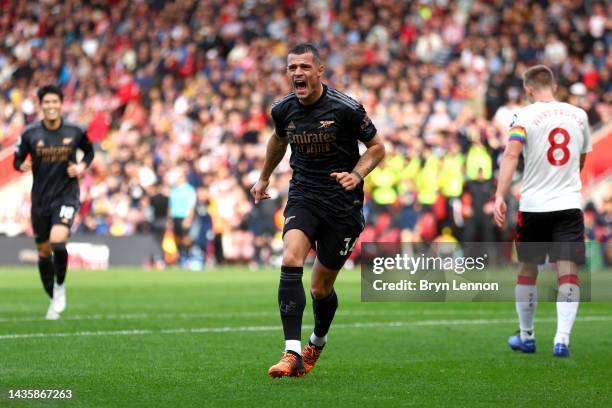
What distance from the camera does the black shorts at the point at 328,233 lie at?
8.38 metres

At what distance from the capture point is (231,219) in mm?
28562

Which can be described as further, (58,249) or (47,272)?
(47,272)

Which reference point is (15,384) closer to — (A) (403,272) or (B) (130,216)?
(A) (403,272)

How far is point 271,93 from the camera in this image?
101 ft

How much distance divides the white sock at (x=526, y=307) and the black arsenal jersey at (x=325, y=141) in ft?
7.72

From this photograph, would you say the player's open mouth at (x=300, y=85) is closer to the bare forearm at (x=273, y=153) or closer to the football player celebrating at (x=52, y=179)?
the bare forearm at (x=273, y=153)

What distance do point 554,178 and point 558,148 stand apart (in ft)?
0.82

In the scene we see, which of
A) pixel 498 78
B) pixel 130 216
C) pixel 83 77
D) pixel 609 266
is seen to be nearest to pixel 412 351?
pixel 609 266

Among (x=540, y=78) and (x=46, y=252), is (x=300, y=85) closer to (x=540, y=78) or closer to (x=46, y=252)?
(x=540, y=78)

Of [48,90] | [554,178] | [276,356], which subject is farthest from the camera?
[48,90]

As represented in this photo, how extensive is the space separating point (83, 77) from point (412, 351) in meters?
26.6

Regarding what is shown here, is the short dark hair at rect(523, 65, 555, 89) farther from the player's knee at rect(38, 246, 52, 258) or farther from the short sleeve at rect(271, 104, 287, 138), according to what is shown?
the player's knee at rect(38, 246, 52, 258)

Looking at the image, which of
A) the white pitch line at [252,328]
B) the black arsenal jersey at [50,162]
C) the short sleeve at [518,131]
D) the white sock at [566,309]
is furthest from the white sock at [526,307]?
the black arsenal jersey at [50,162]

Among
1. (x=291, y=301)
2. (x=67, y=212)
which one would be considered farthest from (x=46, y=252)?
(x=291, y=301)
